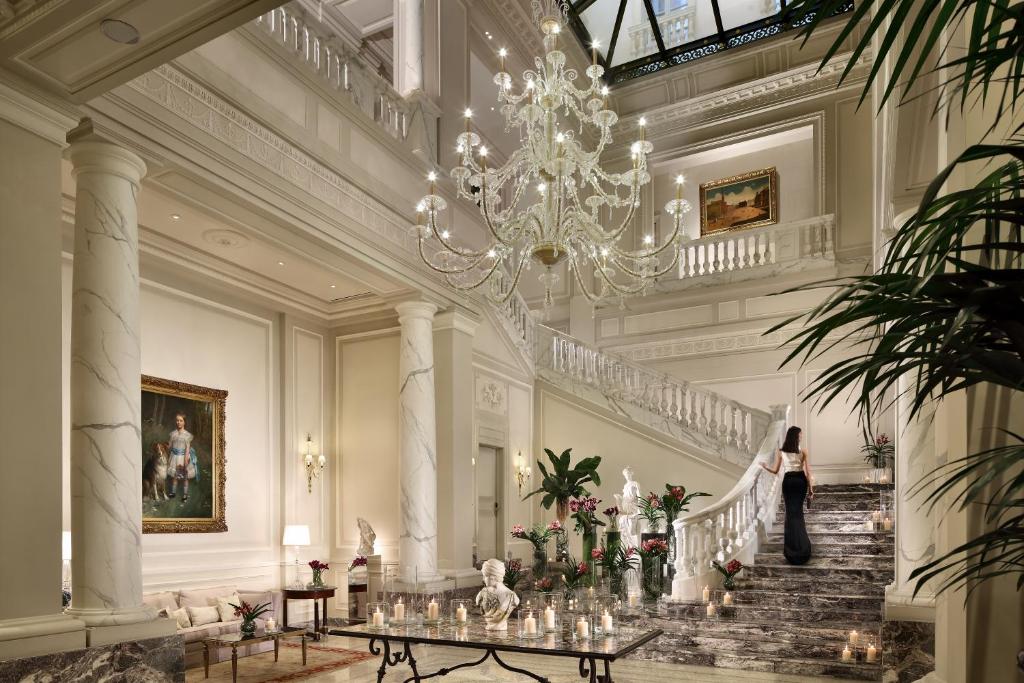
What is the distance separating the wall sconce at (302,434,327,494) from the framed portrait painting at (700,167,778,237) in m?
8.68

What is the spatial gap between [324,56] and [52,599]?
5.62m

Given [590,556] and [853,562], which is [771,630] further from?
[590,556]

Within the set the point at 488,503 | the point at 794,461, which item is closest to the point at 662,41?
the point at 794,461

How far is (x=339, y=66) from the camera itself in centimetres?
822

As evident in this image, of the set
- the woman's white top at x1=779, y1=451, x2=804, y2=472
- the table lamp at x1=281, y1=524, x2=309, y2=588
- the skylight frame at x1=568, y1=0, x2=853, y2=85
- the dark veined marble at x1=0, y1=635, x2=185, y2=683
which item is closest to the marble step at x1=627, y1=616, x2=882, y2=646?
the woman's white top at x1=779, y1=451, x2=804, y2=472

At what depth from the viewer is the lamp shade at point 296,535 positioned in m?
9.71

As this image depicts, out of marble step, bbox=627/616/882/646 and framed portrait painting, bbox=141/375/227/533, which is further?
framed portrait painting, bbox=141/375/227/533

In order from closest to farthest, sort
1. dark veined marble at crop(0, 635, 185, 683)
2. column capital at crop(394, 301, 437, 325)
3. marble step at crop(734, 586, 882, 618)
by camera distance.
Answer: dark veined marble at crop(0, 635, 185, 683) < marble step at crop(734, 586, 882, 618) < column capital at crop(394, 301, 437, 325)

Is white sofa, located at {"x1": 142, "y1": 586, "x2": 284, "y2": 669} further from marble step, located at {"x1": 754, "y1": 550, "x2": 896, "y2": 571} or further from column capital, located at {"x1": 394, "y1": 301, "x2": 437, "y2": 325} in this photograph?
marble step, located at {"x1": 754, "y1": 550, "x2": 896, "y2": 571}

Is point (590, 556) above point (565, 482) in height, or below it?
below

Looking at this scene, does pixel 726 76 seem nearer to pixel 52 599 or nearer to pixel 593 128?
pixel 593 128

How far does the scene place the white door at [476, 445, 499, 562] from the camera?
11.1 metres

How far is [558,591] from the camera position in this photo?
10.6 m

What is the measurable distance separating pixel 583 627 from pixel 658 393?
7.91 meters
